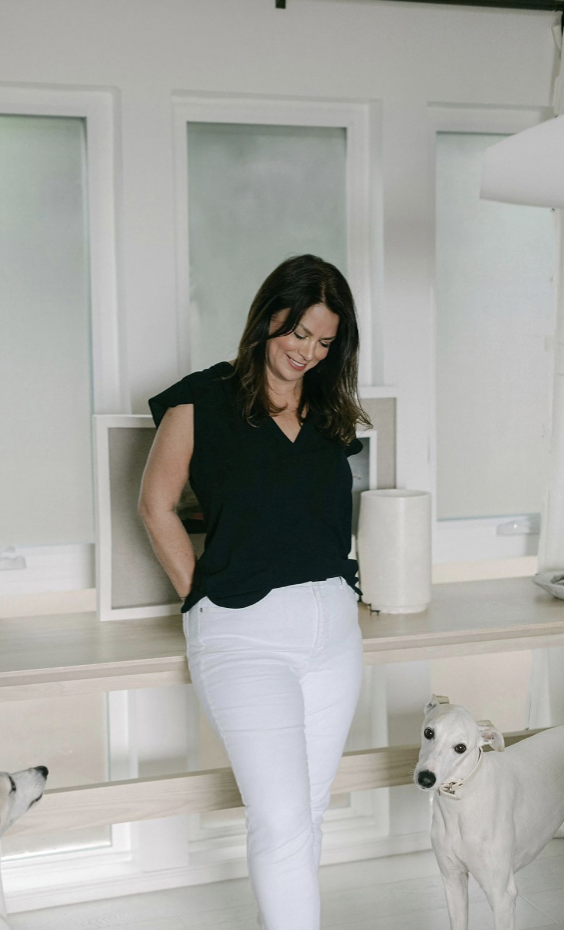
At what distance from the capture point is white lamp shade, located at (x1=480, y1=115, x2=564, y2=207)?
137 cm

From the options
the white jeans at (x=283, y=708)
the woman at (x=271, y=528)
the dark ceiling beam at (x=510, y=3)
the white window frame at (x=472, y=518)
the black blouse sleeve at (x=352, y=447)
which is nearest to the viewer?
the white jeans at (x=283, y=708)

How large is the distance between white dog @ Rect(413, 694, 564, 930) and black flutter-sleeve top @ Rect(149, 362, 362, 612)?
38 centimetres

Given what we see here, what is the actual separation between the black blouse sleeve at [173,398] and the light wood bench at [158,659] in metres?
→ 0.50

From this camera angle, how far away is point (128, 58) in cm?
233

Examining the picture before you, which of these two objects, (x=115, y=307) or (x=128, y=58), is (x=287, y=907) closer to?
(x=115, y=307)

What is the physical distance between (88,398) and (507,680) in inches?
55.8

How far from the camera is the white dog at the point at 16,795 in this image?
5.96 feet

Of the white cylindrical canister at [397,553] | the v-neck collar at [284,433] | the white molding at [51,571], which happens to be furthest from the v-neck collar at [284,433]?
the white molding at [51,571]

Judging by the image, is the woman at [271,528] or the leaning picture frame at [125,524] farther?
the leaning picture frame at [125,524]

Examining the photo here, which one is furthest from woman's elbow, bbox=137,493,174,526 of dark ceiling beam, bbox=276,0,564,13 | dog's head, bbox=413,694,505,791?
dark ceiling beam, bbox=276,0,564,13

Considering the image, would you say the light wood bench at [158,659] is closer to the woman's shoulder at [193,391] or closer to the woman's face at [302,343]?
the woman's shoulder at [193,391]

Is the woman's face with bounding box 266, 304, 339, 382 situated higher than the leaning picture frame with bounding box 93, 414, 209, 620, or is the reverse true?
the woman's face with bounding box 266, 304, 339, 382

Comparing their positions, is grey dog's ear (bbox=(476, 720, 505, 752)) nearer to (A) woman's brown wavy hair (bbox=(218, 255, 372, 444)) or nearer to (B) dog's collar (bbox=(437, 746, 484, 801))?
(B) dog's collar (bbox=(437, 746, 484, 801))

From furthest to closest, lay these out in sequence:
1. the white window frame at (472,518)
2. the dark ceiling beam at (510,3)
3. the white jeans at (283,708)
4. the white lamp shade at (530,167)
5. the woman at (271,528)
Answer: the white window frame at (472,518)
the dark ceiling beam at (510,3)
the woman at (271,528)
the white jeans at (283,708)
the white lamp shade at (530,167)
